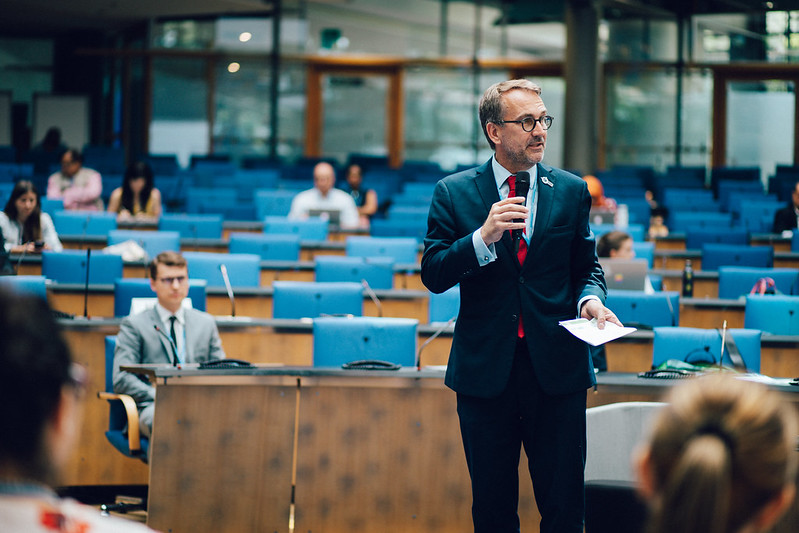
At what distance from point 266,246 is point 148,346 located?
3.25 metres

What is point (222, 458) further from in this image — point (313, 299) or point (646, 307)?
point (646, 307)

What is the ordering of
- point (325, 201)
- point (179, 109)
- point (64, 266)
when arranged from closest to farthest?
1. point (64, 266)
2. point (325, 201)
3. point (179, 109)

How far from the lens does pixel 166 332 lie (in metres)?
4.83

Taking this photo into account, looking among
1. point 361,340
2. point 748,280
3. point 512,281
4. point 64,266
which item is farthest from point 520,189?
point 748,280

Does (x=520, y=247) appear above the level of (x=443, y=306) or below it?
above

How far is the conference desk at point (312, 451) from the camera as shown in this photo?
392 cm

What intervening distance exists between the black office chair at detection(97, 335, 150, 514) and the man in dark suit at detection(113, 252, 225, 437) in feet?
0.27

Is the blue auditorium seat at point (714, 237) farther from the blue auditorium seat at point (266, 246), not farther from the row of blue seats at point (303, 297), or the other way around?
the row of blue seats at point (303, 297)

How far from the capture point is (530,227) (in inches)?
107

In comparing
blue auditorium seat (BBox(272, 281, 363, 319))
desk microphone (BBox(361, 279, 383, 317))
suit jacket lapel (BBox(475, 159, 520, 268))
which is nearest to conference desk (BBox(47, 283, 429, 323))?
desk microphone (BBox(361, 279, 383, 317))

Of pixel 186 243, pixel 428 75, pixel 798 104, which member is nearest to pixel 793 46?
pixel 798 104

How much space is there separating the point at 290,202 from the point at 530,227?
8.79 meters

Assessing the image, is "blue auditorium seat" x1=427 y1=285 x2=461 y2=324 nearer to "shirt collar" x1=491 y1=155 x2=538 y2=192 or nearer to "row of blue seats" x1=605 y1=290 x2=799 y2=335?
"row of blue seats" x1=605 y1=290 x2=799 y2=335

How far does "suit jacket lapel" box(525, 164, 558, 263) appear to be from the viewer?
268cm
